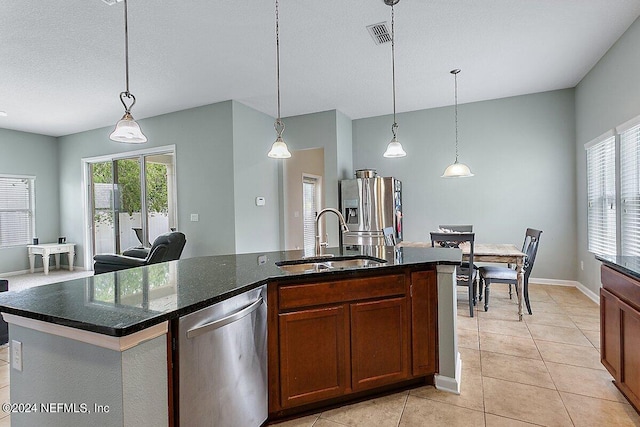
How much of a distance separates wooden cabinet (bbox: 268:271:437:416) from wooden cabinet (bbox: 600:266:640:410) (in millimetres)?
1045

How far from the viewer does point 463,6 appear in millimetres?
2768

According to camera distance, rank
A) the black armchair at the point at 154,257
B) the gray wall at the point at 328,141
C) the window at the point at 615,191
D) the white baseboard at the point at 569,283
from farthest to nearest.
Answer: the gray wall at the point at 328,141 < the white baseboard at the point at 569,283 < the black armchair at the point at 154,257 < the window at the point at 615,191

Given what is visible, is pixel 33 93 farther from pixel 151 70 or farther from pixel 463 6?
pixel 463 6

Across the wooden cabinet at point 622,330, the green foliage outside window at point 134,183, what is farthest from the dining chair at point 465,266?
the green foliage outside window at point 134,183

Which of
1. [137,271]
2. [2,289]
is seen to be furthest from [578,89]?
[2,289]

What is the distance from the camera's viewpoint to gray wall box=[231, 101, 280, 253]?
5.09 meters

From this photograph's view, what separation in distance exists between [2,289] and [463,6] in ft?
16.0

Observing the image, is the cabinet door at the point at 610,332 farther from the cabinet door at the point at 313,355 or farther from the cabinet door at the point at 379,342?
the cabinet door at the point at 313,355

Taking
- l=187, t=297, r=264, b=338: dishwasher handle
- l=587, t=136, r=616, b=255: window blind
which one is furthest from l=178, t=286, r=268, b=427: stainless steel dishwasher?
l=587, t=136, r=616, b=255: window blind

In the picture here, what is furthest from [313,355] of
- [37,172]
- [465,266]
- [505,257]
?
[37,172]

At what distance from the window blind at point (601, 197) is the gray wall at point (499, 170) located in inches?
22.5

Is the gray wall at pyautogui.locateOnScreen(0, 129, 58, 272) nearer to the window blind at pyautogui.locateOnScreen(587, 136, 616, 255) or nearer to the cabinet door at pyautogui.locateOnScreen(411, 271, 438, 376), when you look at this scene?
the cabinet door at pyautogui.locateOnScreen(411, 271, 438, 376)

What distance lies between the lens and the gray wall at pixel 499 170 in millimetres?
4910

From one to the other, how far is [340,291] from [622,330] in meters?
1.71
